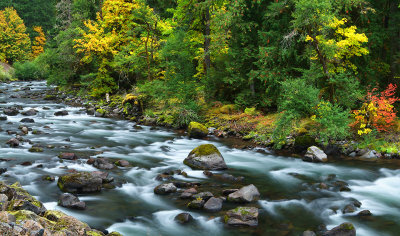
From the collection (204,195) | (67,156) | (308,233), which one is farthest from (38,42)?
(308,233)

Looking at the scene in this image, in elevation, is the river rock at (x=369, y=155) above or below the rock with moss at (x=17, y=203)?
below

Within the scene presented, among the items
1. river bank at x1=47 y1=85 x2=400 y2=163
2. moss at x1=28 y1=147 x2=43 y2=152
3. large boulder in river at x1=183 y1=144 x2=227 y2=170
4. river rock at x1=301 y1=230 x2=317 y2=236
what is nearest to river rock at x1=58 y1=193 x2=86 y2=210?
large boulder in river at x1=183 y1=144 x2=227 y2=170

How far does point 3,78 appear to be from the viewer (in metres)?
45.0

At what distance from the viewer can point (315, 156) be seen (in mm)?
11367

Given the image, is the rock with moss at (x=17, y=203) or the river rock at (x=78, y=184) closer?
the rock with moss at (x=17, y=203)

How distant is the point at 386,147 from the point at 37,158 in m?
12.2

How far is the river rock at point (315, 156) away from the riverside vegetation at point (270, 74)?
0.04 m

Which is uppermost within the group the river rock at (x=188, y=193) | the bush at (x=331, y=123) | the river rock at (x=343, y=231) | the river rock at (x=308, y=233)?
the bush at (x=331, y=123)

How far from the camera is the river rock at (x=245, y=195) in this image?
7.41 meters

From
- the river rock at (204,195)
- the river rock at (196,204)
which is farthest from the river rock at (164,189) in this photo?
the river rock at (196,204)

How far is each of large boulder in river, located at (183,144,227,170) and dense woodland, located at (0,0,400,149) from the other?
338 cm

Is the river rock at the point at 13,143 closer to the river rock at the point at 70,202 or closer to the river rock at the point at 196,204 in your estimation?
A: the river rock at the point at 70,202

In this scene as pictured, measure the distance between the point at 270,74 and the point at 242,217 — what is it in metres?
10.3

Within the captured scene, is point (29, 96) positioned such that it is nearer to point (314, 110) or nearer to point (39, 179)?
point (39, 179)
